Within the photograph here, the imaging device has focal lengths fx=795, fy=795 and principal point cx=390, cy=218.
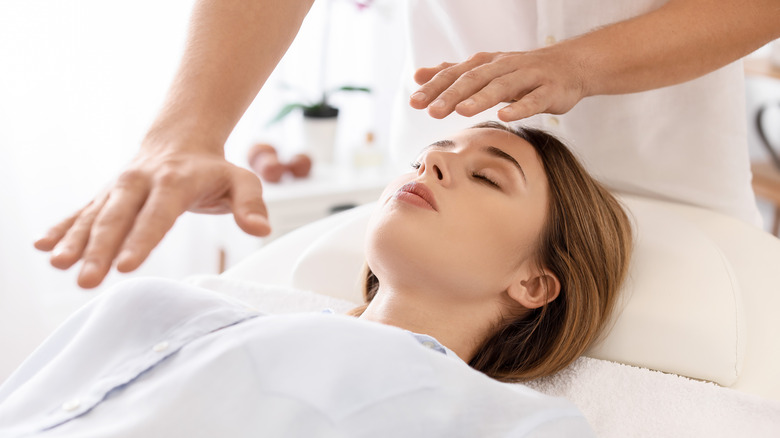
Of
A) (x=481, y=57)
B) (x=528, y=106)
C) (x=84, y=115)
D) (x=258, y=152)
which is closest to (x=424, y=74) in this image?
(x=481, y=57)

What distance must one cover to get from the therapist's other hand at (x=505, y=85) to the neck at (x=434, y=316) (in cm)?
32

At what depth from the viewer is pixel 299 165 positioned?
7.89ft

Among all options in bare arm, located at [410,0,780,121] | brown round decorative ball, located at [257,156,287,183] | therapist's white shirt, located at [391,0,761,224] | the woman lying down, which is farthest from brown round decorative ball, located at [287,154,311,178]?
bare arm, located at [410,0,780,121]

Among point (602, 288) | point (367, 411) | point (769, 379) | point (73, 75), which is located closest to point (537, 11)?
point (602, 288)

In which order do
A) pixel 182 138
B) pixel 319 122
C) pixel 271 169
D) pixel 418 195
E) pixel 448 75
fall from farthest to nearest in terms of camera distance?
pixel 319 122, pixel 271 169, pixel 418 195, pixel 448 75, pixel 182 138

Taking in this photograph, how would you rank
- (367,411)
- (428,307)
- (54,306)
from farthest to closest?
(54,306) < (428,307) < (367,411)

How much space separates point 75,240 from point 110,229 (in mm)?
38

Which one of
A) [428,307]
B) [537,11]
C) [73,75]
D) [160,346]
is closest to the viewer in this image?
[160,346]

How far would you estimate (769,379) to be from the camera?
1.22 meters

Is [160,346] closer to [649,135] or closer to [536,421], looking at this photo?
[536,421]

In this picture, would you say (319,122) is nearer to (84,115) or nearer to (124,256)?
(84,115)

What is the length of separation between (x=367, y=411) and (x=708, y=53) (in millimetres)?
789

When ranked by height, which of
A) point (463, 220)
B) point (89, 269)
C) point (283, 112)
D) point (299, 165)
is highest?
point (89, 269)

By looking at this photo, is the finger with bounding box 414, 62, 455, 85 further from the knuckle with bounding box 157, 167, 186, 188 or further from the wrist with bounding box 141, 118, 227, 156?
the knuckle with bounding box 157, 167, 186, 188
